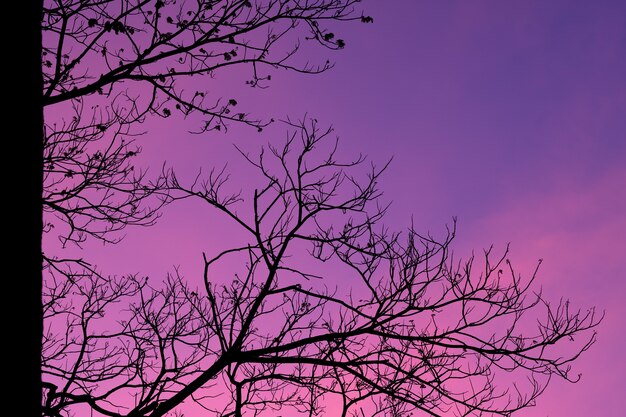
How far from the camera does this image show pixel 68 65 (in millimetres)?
5902

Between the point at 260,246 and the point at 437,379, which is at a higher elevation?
the point at 260,246

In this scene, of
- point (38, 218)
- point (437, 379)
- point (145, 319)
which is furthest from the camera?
point (145, 319)

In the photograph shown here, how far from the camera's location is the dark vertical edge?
2.79 meters

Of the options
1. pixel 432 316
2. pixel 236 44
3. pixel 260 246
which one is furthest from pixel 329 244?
pixel 236 44

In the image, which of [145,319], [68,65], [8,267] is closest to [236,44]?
[68,65]

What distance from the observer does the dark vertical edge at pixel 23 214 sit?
2.79m

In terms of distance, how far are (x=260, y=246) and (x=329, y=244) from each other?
70 cm

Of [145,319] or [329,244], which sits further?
[145,319]

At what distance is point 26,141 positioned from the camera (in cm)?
314

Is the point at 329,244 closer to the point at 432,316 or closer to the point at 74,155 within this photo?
the point at 432,316

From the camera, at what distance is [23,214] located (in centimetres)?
299

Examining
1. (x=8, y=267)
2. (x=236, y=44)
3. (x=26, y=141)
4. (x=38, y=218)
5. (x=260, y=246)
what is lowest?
(x=8, y=267)

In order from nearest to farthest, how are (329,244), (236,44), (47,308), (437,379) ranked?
1. (437,379)
2. (329,244)
3. (236,44)
4. (47,308)

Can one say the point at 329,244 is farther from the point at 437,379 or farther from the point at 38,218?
the point at 38,218
